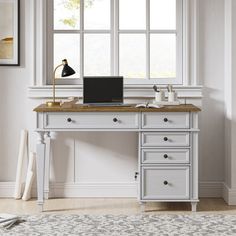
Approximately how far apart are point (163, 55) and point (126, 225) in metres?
1.78

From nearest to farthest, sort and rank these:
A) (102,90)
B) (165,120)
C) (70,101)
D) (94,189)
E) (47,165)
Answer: (165,120) < (102,90) < (70,101) < (47,165) < (94,189)

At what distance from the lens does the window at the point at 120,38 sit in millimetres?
5762

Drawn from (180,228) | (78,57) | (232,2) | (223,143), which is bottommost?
(180,228)

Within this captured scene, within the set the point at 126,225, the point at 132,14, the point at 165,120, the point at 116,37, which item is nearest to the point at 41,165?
the point at 126,225

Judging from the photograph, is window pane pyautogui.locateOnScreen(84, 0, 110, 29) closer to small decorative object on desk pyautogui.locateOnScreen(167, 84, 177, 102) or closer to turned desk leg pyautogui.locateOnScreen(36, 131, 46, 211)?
small decorative object on desk pyautogui.locateOnScreen(167, 84, 177, 102)

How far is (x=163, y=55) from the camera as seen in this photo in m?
5.79

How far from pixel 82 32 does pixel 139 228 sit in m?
2.01

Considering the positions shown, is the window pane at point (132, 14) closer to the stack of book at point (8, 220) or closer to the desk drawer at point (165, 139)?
the desk drawer at point (165, 139)

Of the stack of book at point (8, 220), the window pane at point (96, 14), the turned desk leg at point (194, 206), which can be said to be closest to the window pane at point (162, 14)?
the window pane at point (96, 14)

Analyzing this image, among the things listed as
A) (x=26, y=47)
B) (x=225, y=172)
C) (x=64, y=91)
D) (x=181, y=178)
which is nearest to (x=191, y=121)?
(x=181, y=178)

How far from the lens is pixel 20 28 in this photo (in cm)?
568

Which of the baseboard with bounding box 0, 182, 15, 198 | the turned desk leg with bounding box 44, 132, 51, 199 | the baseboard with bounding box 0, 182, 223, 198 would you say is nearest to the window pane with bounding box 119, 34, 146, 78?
the turned desk leg with bounding box 44, 132, 51, 199

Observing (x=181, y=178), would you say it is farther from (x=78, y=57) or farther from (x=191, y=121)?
(x=78, y=57)

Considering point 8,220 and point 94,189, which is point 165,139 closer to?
point 94,189
